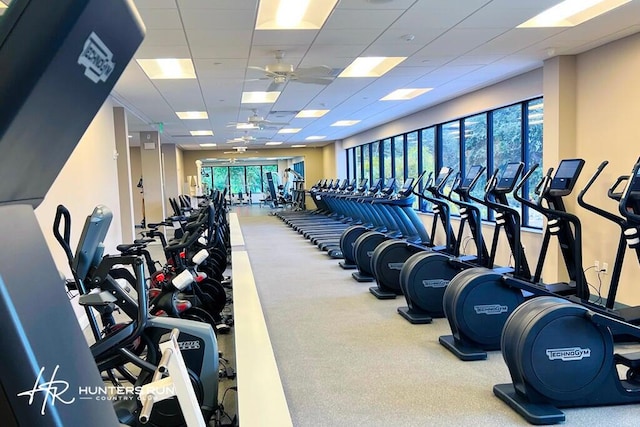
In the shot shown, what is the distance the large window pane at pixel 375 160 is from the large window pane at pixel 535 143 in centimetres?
786

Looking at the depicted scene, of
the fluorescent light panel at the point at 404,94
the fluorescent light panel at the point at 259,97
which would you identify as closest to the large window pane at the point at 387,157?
the fluorescent light panel at the point at 404,94

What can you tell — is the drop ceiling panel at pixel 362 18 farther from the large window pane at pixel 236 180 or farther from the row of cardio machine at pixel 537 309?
the large window pane at pixel 236 180

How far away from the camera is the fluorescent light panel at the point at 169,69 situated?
20.0 ft

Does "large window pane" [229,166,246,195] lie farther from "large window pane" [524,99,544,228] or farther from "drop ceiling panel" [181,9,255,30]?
"drop ceiling panel" [181,9,255,30]

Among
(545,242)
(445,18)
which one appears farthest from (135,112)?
(545,242)

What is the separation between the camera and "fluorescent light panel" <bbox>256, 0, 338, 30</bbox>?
177 inches

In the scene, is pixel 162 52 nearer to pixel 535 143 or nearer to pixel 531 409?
pixel 531 409

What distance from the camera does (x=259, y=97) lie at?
8672 millimetres

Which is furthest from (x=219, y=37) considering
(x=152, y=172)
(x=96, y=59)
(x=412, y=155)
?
(x=412, y=155)

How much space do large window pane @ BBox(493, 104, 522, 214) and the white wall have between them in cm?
591

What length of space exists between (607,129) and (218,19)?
4.29 m

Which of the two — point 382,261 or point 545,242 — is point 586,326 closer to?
point 545,242

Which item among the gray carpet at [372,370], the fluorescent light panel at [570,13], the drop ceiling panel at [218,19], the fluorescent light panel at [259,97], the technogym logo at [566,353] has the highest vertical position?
the fluorescent light panel at [570,13]

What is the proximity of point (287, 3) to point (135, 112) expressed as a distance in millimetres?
5923
